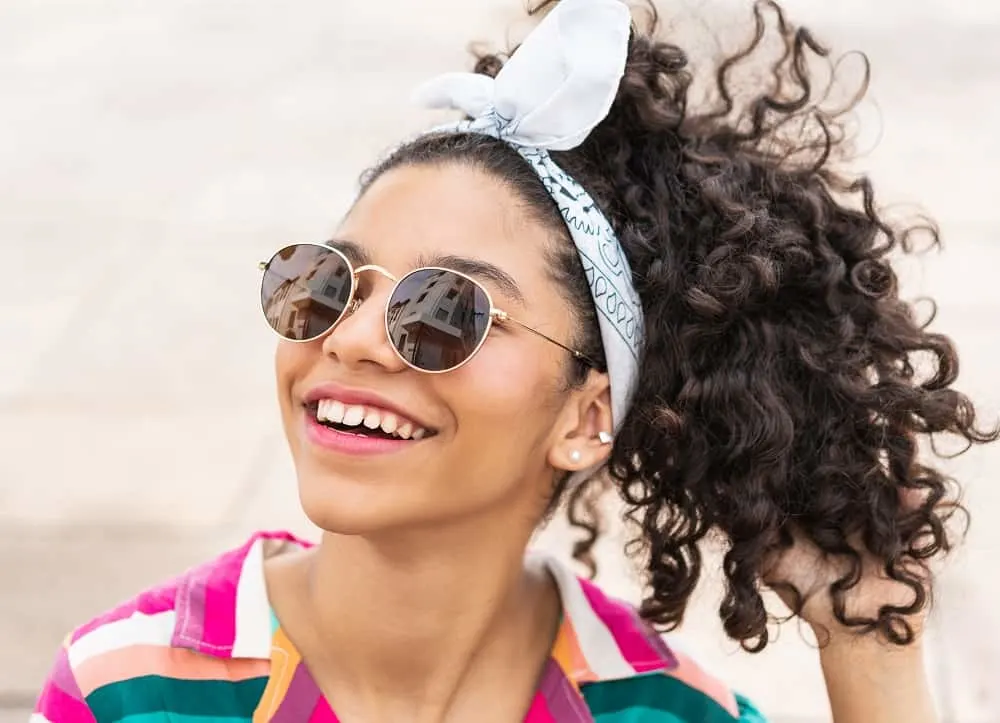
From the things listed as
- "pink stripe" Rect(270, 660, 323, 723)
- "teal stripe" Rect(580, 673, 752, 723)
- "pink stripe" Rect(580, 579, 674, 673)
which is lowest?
"teal stripe" Rect(580, 673, 752, 723)

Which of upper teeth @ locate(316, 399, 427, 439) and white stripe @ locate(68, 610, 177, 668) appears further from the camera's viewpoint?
white stripe @ locate(68, 610, 177, 668)

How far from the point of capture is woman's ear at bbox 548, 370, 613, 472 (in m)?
2.75

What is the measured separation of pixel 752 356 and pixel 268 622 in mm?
1067

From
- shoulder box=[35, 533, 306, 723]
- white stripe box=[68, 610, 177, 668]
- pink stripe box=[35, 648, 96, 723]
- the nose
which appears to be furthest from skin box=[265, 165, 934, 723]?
pink stripe box=[35, 648, 96, 723]

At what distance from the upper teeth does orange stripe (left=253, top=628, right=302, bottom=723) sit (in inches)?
19.7

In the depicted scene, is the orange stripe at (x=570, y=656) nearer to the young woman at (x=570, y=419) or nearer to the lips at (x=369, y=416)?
the young woman at (x=570, y=419)

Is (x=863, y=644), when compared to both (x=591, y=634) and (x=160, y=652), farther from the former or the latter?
(x=160, y=652)

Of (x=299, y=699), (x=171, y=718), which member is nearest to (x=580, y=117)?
(x=299, y=699)

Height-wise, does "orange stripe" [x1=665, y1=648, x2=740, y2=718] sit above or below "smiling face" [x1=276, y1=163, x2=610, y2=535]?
below

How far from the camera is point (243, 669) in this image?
2703 millimetres

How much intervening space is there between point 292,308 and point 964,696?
2551mm

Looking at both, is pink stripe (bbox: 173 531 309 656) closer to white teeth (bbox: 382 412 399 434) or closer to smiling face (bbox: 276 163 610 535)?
smiling face (bbox: 276 163 610 535)

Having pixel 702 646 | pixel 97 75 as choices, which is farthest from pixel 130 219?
pixel 702 646

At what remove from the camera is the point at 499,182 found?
2711 mm
